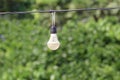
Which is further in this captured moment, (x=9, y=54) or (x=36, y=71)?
(x=9, y=54)

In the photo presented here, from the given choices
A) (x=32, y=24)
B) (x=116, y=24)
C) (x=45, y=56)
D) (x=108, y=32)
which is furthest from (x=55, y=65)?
(x=32, y=24)

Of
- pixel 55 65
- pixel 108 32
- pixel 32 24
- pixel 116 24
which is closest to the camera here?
pixel 55 65

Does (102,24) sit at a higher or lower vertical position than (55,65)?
higher

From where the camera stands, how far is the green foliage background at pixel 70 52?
5.81 meters

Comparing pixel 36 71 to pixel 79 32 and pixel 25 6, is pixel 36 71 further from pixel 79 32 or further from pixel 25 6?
pixel 25 6

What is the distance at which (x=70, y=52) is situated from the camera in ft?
20.5

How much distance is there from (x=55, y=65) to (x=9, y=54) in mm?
865

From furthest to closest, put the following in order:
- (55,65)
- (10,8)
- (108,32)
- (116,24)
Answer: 1. (10,8)
2. (116,24)
3. (108,32)
4. (55,65)

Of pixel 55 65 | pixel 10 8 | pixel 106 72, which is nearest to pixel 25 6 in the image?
pixel 10 8

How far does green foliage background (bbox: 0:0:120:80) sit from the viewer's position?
5812mm

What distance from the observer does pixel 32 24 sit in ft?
26.8

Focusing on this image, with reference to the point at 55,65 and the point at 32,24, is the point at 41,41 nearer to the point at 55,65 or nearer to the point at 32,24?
the point at 55,65

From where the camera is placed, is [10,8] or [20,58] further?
[10,8]

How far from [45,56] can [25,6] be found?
3.77 meters
